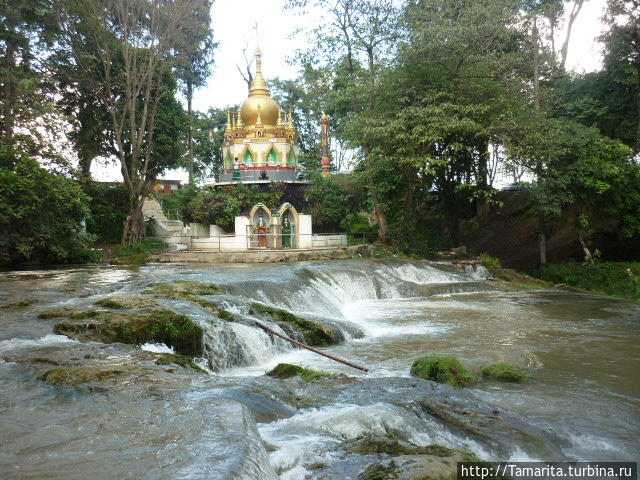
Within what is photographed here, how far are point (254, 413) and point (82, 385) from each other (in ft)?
6.45

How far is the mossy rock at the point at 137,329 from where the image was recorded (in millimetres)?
7801

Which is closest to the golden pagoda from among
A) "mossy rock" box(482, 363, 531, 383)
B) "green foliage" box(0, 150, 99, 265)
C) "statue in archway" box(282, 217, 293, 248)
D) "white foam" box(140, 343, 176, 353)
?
"statue in archway" box(282, 217, 293, 248)

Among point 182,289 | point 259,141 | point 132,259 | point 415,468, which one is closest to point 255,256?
point 132,259

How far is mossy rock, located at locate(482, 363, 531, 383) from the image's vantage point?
296 inches

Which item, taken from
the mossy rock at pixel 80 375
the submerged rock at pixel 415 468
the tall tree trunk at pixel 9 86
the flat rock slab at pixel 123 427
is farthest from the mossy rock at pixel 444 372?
the tall tree trunk at pixel 9 86

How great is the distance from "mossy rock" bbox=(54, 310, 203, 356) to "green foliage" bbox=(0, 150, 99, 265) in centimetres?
1024

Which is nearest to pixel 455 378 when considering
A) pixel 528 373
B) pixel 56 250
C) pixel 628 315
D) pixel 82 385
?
pixel 528 373

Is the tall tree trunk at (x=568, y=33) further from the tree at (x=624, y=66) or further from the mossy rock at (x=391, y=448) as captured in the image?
the mossy rock at (x=391, y=448)

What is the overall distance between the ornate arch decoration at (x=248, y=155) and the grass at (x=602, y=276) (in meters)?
21.5

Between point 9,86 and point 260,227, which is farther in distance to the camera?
point 260,227

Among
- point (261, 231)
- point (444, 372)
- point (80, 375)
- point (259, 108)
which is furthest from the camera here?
point (259, 108)

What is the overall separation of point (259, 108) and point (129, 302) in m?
29.8

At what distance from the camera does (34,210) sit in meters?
17.5

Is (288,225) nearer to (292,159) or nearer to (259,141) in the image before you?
(292,159)
